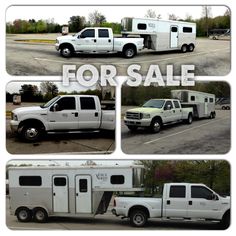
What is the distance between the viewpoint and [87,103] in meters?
5.25

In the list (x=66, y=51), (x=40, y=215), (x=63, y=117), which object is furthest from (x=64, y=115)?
(x=40, y=215)

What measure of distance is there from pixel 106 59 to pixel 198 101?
0.97 metres

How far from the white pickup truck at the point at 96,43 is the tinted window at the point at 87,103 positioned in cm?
44

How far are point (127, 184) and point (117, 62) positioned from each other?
120 cm

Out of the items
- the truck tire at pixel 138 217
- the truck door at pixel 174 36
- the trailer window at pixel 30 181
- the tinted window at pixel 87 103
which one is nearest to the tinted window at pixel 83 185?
the trailer window at pixel 30 181

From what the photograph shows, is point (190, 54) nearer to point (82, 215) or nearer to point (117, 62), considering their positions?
point (117, 62)

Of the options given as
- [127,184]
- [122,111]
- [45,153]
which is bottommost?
[127,184]

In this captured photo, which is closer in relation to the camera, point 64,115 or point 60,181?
point 64,115

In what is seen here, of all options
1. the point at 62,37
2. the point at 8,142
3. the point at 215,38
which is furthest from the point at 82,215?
the point at 215,38

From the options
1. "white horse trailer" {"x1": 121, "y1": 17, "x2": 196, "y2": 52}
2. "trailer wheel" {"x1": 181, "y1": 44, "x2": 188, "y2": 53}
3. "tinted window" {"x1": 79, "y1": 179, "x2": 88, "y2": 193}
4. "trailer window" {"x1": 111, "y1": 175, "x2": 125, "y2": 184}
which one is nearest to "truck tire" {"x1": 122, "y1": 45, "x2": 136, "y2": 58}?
"white horse trailer" {"x1": 121, "y1": 17, "x2": 196, "y2": 52}

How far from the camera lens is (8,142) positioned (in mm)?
5125

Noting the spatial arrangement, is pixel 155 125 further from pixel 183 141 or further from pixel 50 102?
pixel 50 102

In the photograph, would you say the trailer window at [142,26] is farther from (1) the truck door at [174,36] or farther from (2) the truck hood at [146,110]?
(2) the truck hood at [146,110]

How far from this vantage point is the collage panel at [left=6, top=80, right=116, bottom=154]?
16.9ft
